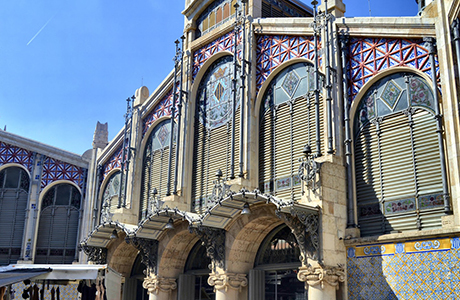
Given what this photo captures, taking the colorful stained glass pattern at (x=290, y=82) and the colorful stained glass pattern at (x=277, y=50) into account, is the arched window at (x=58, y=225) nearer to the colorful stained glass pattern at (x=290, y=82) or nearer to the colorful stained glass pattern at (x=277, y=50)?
the colorful stained glass pattern at (x=277, y=50)

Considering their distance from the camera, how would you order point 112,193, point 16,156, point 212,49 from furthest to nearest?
point 16,156
point 112,193
point 212,49

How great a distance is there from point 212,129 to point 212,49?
361 cm

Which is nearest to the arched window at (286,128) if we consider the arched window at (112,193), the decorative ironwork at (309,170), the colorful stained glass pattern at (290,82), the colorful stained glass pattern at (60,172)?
the colorful stained glass pattern at (290,82)

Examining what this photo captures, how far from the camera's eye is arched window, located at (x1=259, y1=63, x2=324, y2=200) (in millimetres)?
17172

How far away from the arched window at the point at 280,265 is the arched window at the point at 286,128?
1414 millimetres

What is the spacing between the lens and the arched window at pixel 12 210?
27.5m

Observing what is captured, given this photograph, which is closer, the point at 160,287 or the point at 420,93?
the point at 420,93

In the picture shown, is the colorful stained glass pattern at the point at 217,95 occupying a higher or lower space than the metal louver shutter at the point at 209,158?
higher

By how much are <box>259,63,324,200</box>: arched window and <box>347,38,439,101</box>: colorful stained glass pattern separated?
1.44 m

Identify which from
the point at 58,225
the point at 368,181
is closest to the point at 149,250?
the point at 368,181

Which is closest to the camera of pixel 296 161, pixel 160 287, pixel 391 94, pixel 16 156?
pixel 391 94

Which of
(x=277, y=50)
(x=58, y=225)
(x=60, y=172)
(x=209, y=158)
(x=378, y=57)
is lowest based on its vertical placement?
(x=58, y=225)

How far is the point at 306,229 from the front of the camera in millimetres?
14555

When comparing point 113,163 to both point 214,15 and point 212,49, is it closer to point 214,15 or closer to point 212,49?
point 212,49
